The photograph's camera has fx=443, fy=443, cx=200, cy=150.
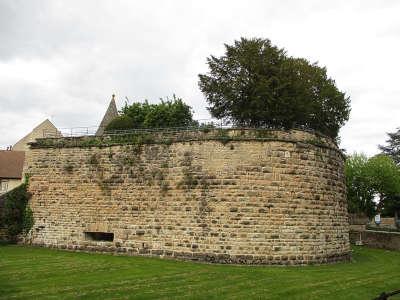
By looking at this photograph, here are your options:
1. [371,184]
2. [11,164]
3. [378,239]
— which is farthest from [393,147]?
[11,164]

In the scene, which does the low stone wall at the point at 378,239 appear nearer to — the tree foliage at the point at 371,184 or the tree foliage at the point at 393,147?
the tree foliage at the point at 371,184

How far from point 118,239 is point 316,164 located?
30.4ft

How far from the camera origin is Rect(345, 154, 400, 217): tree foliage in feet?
142

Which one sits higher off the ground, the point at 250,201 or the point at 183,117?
the point at 183,117

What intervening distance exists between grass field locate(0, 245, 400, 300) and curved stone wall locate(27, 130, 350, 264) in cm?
110

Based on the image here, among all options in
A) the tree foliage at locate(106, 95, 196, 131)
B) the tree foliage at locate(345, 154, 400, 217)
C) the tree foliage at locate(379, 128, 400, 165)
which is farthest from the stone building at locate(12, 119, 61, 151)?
the tree foliage at locate(379, 128, 400, 165)

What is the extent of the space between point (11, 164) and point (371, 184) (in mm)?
33799

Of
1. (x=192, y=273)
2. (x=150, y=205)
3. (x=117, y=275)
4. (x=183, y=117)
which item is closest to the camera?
(x=117, y=275)

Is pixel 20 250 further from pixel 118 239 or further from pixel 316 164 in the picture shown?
pixel 316 164

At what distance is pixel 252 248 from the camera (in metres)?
17.6

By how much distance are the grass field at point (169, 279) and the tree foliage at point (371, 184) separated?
85.7 ft

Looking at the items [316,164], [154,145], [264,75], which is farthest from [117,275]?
[264,75]

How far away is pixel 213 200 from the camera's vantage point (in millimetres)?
18250

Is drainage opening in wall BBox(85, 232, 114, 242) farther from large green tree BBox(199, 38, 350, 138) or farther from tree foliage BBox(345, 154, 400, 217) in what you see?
tree foliage BBox(345, 154, 400, 217)
